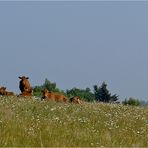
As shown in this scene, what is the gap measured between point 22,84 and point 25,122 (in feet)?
59.8

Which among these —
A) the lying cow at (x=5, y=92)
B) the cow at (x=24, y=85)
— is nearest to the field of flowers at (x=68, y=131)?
the lying cow at (x=5, y=92)

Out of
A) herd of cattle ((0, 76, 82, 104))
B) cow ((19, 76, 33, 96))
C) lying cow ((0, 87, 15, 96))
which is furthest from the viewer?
cow ((19, 76, 33, 96))

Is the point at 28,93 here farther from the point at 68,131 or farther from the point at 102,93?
the point at 102,93

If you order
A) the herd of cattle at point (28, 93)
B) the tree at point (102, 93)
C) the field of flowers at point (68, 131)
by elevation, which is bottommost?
the field of flowers at point (68, 131)

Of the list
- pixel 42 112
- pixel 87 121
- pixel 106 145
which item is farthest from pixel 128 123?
pixel 106 145

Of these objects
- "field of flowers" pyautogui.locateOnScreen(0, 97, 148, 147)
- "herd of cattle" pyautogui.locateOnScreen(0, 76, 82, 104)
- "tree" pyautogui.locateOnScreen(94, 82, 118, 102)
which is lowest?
"field of flowers" pyautogui.locateOnScreen(0, 97, 148, 147)

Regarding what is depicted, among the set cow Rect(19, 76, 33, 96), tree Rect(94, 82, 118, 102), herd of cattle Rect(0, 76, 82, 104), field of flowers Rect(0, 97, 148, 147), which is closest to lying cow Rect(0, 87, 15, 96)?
herd of cattle Rect(0, 76, 82, 104)

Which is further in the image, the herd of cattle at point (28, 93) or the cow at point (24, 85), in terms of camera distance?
the cow at point (24, 85)

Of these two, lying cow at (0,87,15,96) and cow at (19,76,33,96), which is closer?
lying cow at (0,87,15,96)

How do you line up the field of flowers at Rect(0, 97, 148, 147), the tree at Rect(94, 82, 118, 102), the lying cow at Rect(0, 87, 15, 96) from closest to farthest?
the field of flowers at Rect(0, 97, 148, 147) → the lying cow at Rect(0, 87, 15, 96) → the tree at Rect(94, 82, 118, 102)

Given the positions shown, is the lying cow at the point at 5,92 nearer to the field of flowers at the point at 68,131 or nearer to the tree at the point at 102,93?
the field of flowers at the point at 68,131

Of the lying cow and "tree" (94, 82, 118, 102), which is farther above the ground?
"tree" (94, 82, 118, 102)

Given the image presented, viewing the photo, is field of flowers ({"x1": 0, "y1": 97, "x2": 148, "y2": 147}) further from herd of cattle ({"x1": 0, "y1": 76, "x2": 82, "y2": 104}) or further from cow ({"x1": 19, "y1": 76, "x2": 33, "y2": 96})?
cow ({"x1": 19, "y1": 76, "x2": 33, "y2": 96})

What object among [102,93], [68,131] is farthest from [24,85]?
[102,93]
